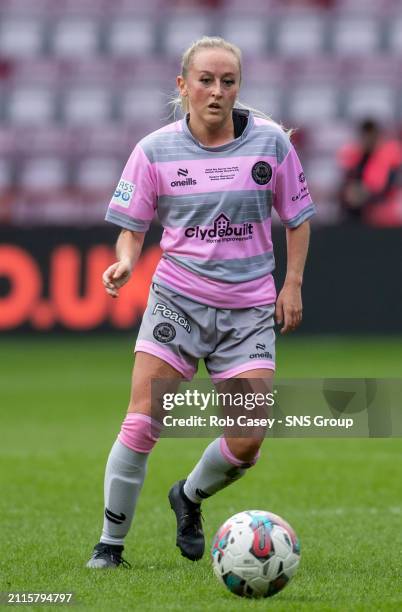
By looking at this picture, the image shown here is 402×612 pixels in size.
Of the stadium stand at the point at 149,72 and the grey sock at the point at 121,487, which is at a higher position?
the grey sock at the point at 121,487

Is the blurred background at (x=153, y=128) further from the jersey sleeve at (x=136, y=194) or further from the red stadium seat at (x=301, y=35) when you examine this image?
the jersey sleeve at (x=136, y=194)

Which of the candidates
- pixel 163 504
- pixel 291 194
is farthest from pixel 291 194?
pixel 163 504

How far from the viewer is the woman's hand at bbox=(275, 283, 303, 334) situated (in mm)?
5730

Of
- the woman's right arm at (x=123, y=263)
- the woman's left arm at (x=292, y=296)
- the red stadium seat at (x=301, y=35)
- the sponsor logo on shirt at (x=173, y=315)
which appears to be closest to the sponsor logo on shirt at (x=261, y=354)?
the woman's left arm at (x=292, y=296)

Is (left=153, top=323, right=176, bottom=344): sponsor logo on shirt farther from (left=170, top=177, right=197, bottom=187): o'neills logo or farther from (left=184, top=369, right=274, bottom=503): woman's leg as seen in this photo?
(left=170, top=177, right=197, bottom=187): o'neills logo

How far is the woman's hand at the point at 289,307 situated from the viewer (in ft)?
18.8

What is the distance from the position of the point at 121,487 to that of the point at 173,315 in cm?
71

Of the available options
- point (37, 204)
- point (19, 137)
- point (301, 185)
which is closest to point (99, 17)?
point (19, 137)

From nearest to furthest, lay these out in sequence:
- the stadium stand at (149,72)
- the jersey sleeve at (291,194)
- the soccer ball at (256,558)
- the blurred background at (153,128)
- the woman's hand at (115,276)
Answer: the soccer ball at (256,558)
the woman's hand at (115,276)
the jersey sleeve at (291,194)
the blurred background at (153,128)
the stadium stand at (149,72)

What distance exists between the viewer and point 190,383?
5.79m

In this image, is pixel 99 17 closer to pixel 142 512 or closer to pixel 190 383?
pixel 142 512

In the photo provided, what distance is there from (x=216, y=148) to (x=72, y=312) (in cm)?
1002

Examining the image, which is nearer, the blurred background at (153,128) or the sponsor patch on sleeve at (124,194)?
the sponsor patch on sleeve at (124,194)

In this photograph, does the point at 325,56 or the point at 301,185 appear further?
the point at 325,56
